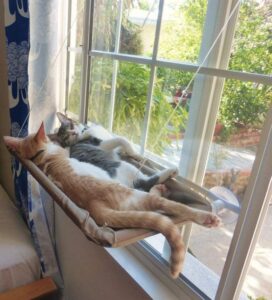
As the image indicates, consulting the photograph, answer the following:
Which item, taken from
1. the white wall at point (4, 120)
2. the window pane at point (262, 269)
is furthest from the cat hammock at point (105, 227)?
the white wall at point (4, 120)

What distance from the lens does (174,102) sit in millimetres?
796

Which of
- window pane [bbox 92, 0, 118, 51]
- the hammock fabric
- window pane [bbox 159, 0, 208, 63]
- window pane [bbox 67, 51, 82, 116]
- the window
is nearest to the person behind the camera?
the hammock fabric

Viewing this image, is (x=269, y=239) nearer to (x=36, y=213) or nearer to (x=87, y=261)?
(x=87, y=261)

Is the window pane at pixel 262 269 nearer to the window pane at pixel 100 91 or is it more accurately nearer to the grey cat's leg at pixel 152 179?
the grey cat's leg at pixel 152 179

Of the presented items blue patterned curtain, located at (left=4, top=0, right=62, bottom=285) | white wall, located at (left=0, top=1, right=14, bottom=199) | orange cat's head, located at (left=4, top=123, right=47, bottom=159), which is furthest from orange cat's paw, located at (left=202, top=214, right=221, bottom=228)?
white wall, located at (left=0, top=1, right=14, bottom=199)

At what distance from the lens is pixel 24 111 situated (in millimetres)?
1075

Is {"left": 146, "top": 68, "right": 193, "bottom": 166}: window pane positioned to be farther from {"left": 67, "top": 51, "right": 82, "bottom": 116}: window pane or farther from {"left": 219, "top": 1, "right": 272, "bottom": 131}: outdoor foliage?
{"left": 67, "top": 51, "right": 82, "bottom": 116}: window pane

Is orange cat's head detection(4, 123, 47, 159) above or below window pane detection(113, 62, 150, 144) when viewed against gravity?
below

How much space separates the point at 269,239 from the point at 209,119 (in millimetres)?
320

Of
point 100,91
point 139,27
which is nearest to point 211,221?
point 139,27

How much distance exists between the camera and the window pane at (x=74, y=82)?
48.5 inches

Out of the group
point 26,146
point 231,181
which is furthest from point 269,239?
point 26,146

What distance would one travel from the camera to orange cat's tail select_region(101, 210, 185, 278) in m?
0.48

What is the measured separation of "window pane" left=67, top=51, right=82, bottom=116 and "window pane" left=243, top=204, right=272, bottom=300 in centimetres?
96
